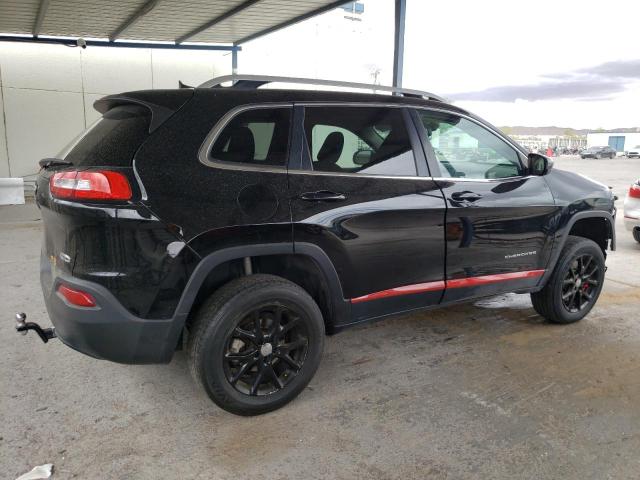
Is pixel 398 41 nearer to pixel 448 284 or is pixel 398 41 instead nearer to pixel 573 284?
pixel 573 284

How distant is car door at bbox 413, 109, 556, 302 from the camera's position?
3490mm

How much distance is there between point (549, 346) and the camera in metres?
4.00

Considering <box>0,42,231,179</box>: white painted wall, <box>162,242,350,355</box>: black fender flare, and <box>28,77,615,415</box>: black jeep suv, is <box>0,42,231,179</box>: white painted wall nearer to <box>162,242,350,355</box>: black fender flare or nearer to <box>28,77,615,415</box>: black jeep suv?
<box>28,77,615,415</box>: black jeep suv

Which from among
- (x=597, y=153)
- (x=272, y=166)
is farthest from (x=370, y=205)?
(x=597, y=153)

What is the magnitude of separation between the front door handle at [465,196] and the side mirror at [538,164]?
659 millimetres

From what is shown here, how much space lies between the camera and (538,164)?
154 inches

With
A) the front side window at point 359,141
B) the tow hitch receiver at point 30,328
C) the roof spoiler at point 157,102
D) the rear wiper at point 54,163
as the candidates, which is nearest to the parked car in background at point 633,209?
the front side window at point 359,141

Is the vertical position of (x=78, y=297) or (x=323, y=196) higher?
(x=323, y=196)

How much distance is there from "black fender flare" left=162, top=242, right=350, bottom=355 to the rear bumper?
0.06m

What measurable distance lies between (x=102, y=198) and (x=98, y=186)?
A: 0.21 feet

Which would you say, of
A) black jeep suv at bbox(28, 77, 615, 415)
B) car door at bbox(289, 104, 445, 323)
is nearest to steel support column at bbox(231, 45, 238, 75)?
black jeep suv at bbox(28, 77, 615, 415)

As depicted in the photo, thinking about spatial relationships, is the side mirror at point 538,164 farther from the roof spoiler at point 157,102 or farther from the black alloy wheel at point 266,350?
the roof spoiler at point 157,102

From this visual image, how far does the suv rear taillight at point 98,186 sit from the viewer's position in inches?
97.3

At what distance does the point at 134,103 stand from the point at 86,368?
1.86 metres
